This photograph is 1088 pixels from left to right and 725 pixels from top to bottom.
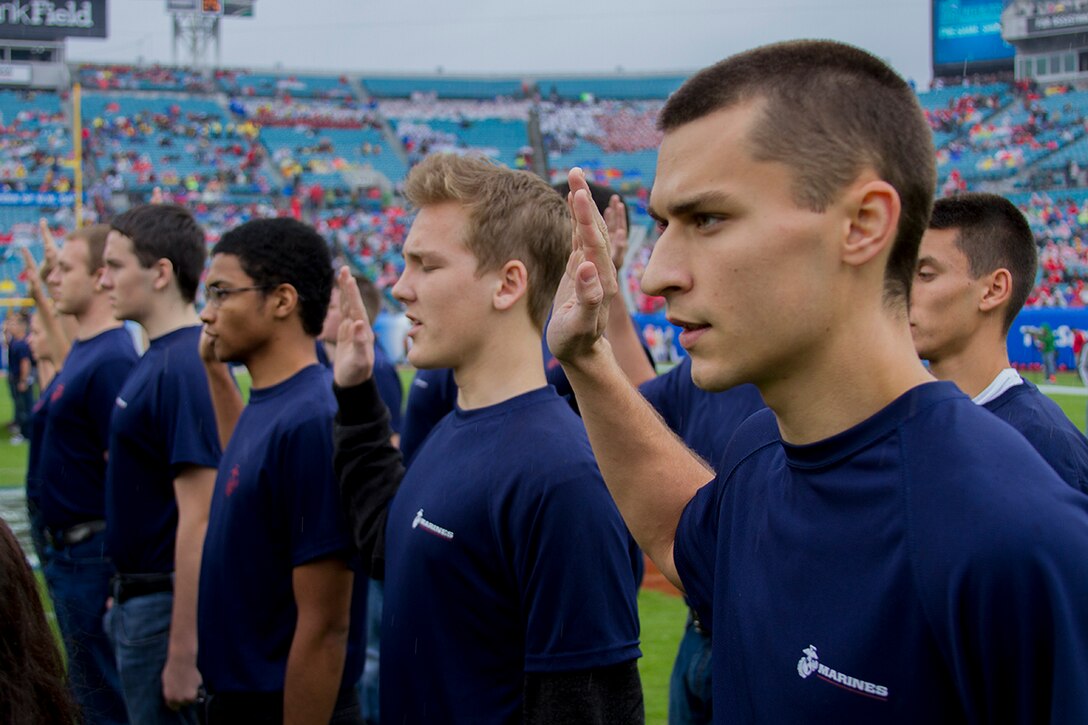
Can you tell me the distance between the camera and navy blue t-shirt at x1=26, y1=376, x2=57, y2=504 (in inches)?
208

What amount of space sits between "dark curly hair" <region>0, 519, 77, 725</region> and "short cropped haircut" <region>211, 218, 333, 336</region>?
7.59ft

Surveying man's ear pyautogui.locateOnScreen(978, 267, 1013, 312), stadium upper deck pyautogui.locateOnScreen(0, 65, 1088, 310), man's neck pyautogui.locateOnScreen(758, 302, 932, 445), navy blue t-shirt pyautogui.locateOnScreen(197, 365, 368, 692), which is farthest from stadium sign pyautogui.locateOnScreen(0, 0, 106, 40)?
man's neck pyautogui.locateOnScreen(758, 302, 932, 445)

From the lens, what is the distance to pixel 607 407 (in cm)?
199

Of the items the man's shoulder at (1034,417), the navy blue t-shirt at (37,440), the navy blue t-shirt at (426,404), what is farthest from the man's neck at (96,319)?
the man's shoulder at (1034,417)

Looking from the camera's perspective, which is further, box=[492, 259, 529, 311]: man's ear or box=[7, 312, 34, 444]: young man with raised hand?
box=[7, 312, 34, 444]: young man with raised hand

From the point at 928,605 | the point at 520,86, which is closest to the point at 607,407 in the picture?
the point at 928,605

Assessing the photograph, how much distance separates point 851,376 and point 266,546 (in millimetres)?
2262

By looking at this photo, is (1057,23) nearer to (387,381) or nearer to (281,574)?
(387,381)

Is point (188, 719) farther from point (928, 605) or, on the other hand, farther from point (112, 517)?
point (928, 605)

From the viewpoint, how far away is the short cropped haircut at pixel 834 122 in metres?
1.48

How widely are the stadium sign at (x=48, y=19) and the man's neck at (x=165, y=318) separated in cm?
4032

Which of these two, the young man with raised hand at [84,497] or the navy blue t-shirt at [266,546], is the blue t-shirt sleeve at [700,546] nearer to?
the navy blue t-shirt at [266,546]

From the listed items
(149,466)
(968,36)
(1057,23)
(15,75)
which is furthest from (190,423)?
(15,75)

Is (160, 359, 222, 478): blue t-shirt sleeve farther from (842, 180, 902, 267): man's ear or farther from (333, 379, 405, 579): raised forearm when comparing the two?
(842, 180, 902, 267): man's ear
